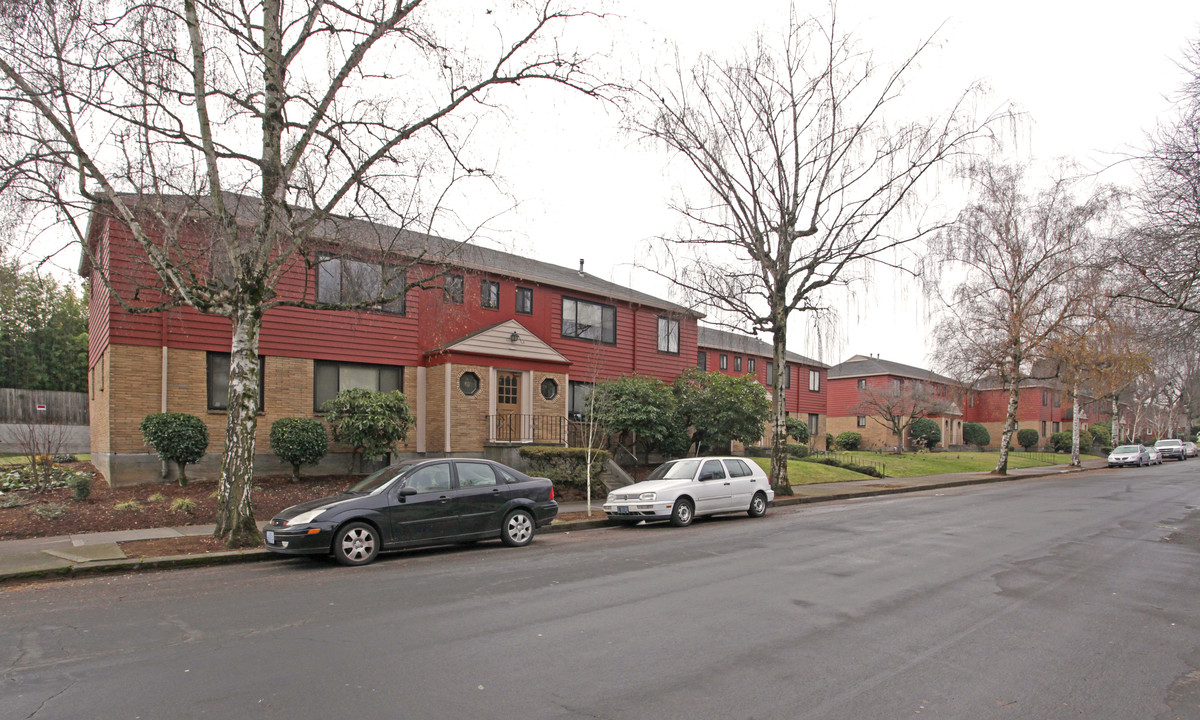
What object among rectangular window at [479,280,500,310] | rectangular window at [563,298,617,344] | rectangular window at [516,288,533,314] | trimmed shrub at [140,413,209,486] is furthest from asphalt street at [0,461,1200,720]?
rectangular window at [563,298,617,344]

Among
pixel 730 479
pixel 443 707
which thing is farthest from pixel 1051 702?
pixel 730 479

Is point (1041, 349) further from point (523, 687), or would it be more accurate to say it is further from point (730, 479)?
point (523, 687)

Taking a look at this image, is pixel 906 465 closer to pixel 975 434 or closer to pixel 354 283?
pixel 354 283

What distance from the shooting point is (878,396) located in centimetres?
4562

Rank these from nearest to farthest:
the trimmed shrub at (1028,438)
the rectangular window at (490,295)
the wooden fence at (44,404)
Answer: the rectangular window at (490,295) < the wooden fence at (44,404) < the trimmed shrub at (1028,438)

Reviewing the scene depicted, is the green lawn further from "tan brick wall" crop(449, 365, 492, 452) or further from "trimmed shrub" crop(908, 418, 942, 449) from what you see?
"tan brick wall" crop(449, 365, 492, 452)

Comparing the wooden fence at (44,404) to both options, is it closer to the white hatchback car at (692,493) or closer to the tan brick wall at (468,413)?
the tan brick wall at (468,413)

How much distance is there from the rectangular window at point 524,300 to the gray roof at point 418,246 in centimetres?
61

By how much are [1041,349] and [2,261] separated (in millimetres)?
36799

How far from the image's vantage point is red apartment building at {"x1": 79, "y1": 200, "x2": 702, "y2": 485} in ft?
52.7

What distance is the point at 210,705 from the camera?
4504 millimetres

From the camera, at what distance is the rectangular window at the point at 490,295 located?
2219 cm

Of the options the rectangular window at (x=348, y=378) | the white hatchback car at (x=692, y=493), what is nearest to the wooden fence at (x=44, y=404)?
the rectangular window at (x=348, y=378)

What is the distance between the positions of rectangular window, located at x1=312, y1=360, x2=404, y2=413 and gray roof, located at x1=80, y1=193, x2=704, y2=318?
395cm
